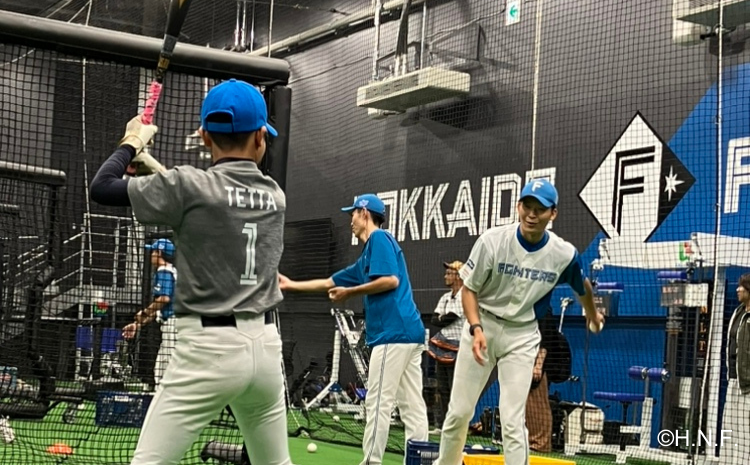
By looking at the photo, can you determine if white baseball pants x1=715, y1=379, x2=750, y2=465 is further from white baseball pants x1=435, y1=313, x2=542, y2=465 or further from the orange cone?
the orange cone

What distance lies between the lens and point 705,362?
9.57 metres

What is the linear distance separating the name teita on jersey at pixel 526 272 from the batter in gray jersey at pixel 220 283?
2791mm

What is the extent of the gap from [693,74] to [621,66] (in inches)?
38.5

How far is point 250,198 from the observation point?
11.5 ft

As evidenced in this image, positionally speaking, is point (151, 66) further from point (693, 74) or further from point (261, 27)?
point (261, 27)

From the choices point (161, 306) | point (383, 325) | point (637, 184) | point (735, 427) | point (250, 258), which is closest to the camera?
point (250, 258)

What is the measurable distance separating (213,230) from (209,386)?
0.53 metres

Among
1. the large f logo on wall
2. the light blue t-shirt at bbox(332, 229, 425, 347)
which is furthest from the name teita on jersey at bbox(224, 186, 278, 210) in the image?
the large f logo on wall

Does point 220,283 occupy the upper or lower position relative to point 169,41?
lower

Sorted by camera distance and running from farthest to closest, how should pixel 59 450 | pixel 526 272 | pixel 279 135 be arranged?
pixel 59 450
pixel 526 272
pixel 279 135

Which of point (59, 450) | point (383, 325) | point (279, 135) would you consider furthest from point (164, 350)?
point (279, 135)

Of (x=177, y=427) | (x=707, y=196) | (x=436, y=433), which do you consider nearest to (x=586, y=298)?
(x=177, y=427)

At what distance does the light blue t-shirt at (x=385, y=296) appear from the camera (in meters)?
6.78

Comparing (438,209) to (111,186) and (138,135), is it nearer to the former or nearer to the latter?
(138,135)
